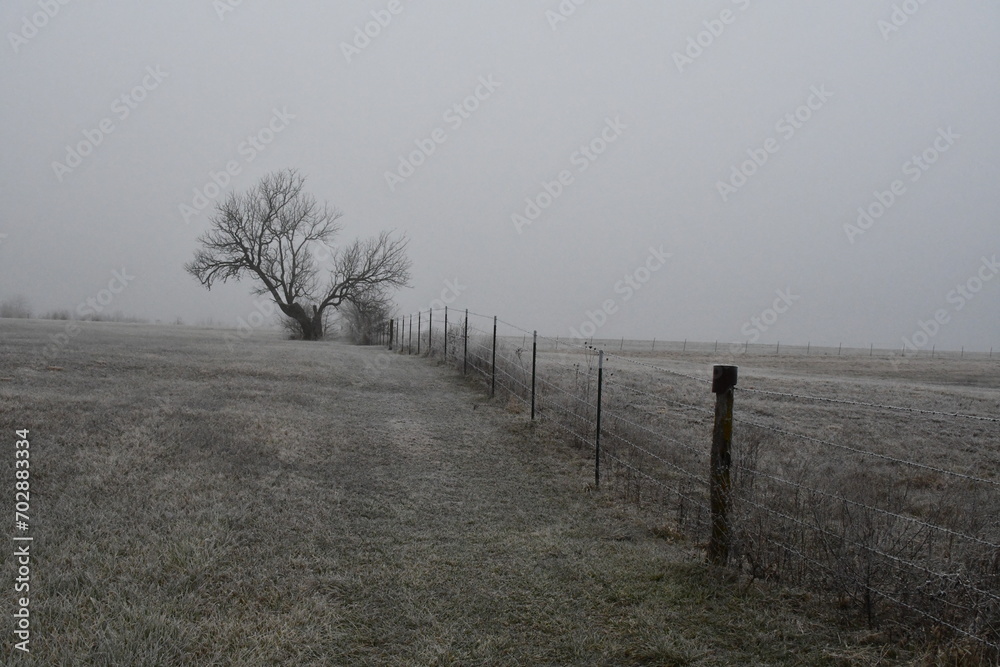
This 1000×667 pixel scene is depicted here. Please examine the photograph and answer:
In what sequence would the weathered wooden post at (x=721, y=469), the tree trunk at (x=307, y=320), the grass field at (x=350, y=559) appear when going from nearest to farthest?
the grass field at (x=350, y=559), the weathered wooden post at (x=721, y=469), the tree trunk at (x=307, y=320)

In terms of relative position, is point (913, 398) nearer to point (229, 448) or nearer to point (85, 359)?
point (229, 448)

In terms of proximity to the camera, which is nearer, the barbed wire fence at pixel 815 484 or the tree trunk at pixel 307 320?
the barbed wire fence at pixel 815 484

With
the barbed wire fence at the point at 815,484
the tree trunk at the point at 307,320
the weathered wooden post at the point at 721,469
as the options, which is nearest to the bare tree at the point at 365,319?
the tree trunk at the point at 307,320

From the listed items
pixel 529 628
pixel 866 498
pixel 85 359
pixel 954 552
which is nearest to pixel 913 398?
pixel 866 498

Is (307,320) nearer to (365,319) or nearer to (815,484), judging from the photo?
(365,319)

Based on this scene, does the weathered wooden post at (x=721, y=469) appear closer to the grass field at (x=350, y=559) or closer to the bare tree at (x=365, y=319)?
the grass field at (x=350, y=559)

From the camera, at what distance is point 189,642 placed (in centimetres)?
300

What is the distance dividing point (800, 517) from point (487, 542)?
7.51ft

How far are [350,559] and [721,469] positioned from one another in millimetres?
2579

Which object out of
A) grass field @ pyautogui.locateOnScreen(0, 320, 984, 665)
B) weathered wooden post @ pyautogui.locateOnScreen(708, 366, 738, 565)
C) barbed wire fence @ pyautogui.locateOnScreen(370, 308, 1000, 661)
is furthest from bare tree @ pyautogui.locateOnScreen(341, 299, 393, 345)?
weathered wooden post @ pyautogui.locateOnScreen(708, 366, 738, 565)

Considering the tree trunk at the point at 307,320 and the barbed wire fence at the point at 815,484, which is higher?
the tree trunk at the point at 307,320

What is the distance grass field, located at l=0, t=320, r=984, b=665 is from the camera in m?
3.11

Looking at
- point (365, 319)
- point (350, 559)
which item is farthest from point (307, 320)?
point (350, 559)

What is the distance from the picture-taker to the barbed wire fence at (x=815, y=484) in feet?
10.9
